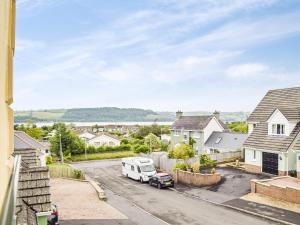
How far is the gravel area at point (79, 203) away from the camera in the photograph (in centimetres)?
2315

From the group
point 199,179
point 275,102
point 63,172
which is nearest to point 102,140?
point 63,172

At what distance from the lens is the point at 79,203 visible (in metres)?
26.3

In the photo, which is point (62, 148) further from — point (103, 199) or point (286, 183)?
point (286, 183)

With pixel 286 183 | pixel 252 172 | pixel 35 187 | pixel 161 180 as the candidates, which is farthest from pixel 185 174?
pixel 35 187

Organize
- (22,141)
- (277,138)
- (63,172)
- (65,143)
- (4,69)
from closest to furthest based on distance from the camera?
(4,69) < (22,141) < (277,138) < (63,172) < (65,143)

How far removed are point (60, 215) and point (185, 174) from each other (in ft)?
47.6

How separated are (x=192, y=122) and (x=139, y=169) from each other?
21.0 meters

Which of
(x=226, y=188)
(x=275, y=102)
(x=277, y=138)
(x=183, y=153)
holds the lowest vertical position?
(x=226, y=188)

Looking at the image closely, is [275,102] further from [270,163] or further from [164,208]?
[164,208]

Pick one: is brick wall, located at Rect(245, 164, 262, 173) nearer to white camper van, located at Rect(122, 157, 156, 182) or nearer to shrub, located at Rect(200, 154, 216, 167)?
shrub, located at Rect(200, 154, 216, 167)

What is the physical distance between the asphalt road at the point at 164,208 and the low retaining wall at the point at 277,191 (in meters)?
3.80

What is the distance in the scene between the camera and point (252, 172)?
35.8 meters

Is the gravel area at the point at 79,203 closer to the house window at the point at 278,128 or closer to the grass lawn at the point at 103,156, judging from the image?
the house window at the point at 278,128

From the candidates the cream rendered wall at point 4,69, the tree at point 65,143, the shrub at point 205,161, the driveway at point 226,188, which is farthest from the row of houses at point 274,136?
the cream rendered wall at point 4,69
